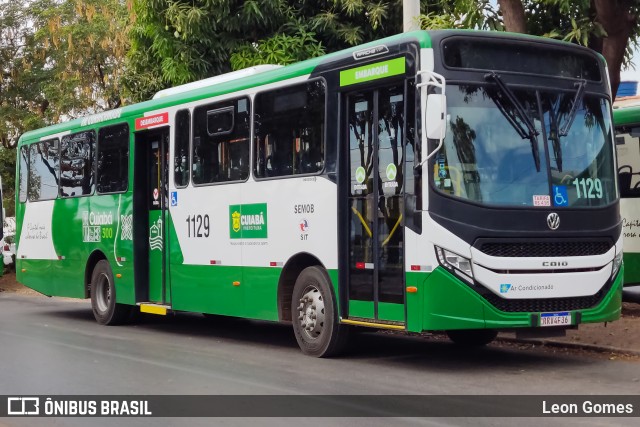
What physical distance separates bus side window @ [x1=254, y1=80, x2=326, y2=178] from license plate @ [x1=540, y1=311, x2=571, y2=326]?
118 inches

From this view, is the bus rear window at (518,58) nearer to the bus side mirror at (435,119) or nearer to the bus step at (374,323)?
the bus side mirror at (435,119)

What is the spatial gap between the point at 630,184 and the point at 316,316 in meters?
7.54

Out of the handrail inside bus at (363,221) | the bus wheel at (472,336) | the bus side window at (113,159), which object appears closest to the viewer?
the handrail inside bus at (363,221)

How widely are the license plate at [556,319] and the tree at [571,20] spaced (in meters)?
3.75

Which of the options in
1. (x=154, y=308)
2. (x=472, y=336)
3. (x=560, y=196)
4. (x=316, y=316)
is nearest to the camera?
(x=560, y=196)

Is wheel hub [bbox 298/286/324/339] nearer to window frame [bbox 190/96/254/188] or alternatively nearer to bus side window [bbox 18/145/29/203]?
window frame [bbox 190/96/254/188]

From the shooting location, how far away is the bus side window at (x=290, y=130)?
12.1m

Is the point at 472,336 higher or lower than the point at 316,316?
lower

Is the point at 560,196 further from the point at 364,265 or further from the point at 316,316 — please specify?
the point at 316,316

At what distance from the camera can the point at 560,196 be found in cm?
1089

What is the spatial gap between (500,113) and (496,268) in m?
1.56

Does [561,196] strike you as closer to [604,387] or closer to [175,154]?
[604,387]

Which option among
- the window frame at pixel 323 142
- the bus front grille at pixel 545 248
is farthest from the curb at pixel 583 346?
the window frame at pixel 323 142

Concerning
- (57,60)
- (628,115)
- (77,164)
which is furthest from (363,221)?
(57,60)
